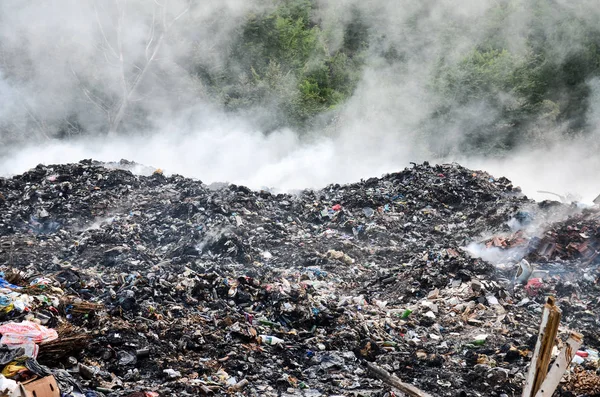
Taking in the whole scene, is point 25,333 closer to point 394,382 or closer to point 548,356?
point 394,382

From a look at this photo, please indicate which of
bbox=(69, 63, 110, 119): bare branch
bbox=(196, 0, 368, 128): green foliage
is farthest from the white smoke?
bbox=(196, 0, 368, 128): green foliage

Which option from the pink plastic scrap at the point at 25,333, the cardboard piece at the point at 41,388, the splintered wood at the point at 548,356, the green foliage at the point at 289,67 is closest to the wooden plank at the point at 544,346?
the splintered wood at the point at 548,356

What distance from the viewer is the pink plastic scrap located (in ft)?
12.1

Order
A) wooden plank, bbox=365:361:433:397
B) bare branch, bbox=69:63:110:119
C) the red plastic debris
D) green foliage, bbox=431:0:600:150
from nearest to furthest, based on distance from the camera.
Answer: wooden plank, bbox=365:361:433:397
the red plastic debris
bare branch, bbox=69:63:110:119
green foliage, bbox=431:0:600:150

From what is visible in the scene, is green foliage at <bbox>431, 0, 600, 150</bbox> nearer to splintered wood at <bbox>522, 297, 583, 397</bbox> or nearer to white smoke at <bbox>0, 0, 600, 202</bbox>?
white smoke at <bbox>0, 0, 600, 202</bbox>

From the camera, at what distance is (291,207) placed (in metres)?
10.3

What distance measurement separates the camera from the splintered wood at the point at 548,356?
2.32 m

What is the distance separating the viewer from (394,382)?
4.12 m

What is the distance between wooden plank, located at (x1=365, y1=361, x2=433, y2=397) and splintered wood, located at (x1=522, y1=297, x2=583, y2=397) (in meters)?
1.42

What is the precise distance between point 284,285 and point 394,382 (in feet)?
7.33

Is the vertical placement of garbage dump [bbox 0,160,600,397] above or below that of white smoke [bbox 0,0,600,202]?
below

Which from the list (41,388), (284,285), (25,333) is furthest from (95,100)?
(41,388)

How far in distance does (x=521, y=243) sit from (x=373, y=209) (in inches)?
124

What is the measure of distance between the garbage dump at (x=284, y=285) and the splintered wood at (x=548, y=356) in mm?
1854
